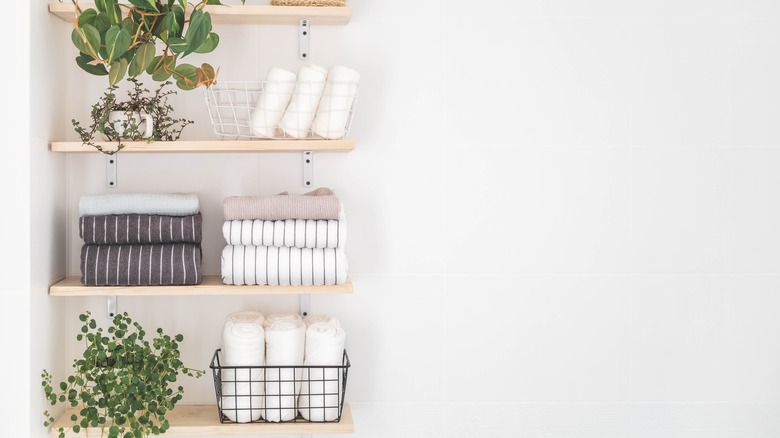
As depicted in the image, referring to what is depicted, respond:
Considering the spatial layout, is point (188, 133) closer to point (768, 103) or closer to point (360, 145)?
point (360, 145)

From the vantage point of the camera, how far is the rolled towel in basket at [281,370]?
4.75 feet

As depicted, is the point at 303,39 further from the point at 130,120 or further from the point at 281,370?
the point at 281,370

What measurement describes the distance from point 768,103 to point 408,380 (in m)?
1.02

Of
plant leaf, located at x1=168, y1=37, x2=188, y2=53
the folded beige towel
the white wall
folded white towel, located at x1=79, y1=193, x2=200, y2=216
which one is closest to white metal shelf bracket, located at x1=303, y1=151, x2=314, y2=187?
Result: the white wall

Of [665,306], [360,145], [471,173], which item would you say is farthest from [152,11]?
[665,306]

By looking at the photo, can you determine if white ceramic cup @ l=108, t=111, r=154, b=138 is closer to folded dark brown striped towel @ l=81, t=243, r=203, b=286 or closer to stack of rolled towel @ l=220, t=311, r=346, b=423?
folded dark brown striped towel @ l=81, t=243, r=203, b=286

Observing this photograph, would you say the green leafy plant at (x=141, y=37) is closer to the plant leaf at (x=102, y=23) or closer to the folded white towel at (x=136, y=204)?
the plant leaf at (x=102, y=23)

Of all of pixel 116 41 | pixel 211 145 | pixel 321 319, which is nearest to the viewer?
pixel 116 41

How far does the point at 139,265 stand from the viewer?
56.1 inches

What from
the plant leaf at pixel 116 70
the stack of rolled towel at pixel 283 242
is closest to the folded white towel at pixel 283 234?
the stack of rolled towel at pixel 283 242

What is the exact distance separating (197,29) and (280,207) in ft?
1.22

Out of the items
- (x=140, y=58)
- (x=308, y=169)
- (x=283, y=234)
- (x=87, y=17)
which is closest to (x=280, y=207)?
(x=283, y=234)

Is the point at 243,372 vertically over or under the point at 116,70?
under

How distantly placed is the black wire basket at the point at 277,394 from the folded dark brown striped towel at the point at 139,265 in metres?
0.19
